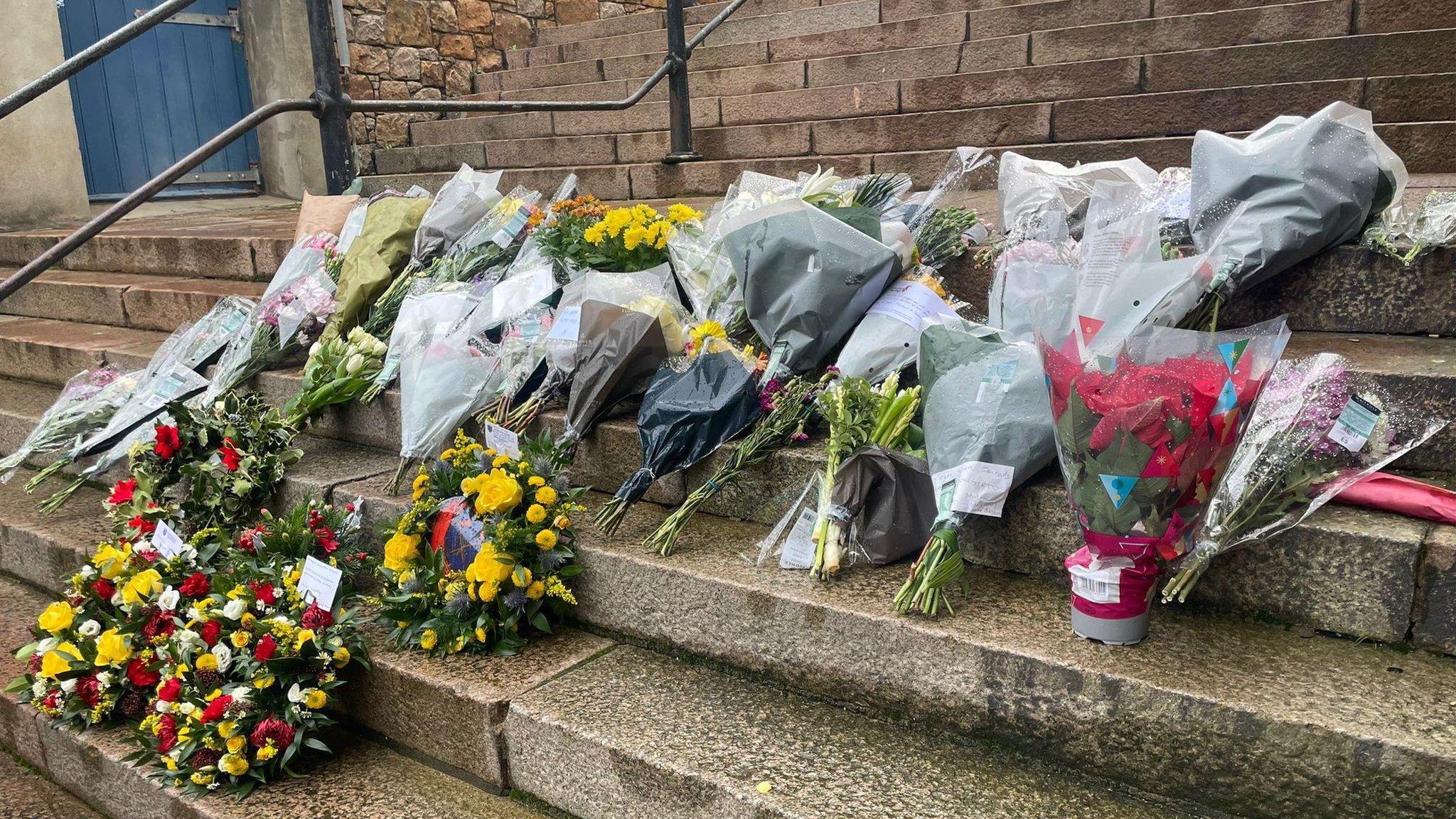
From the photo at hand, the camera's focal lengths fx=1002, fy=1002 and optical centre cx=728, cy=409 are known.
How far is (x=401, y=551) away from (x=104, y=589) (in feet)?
2.95

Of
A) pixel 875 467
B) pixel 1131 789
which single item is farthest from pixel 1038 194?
pixel 1131 789

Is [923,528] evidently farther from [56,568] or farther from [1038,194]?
[56,568]

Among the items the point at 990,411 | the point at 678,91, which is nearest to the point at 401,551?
the point at 990,411

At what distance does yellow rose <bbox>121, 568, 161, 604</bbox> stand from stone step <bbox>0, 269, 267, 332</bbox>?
1.95m

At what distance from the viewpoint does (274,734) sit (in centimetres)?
221

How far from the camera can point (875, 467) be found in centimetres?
215

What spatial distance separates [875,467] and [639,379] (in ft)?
2.67

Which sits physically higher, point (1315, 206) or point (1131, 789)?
point (1315, 206)

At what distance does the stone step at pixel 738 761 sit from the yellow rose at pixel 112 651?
41.6 inches

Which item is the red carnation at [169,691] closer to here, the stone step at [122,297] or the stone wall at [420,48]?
the stone step at [122,297]

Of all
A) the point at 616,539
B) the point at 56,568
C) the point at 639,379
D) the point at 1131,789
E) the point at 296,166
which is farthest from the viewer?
the point at 296,166

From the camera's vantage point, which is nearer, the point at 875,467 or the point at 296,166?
the point at 875,467

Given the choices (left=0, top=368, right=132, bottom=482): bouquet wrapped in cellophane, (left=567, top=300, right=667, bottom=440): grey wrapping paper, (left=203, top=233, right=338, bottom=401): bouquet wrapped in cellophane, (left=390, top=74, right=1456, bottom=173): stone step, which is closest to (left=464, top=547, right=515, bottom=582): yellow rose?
(left=567, top=300, right=667, bottom=440): grey wrapping paper

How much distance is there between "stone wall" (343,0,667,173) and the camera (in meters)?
7.73
